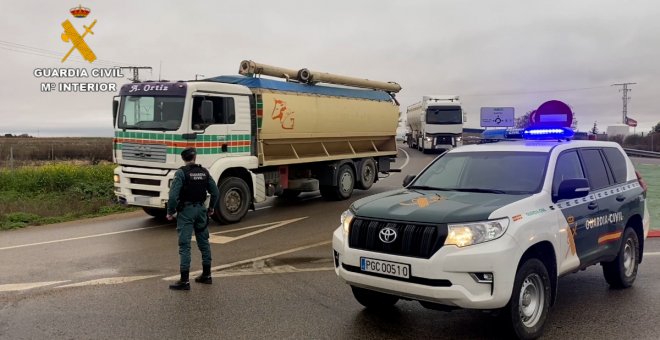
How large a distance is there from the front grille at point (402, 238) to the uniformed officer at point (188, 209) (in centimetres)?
250

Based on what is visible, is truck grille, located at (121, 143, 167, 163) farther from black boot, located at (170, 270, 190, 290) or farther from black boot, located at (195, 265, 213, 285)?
black boot, located at (170, 270, 190, 290)

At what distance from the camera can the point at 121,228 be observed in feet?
37.0

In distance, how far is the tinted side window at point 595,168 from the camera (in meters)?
5.95

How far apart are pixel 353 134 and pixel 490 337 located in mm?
11583

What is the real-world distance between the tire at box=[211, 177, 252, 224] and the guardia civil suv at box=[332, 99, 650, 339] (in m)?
6.06

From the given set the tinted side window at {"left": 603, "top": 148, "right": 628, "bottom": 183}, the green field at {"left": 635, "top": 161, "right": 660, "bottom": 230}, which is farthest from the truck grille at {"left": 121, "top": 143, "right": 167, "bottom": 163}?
the green field at {"left": 635, "top": 161, "right": 660, "bottom": 230}

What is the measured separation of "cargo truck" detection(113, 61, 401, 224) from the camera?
10906 mm

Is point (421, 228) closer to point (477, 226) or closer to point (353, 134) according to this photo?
point (477, 226)

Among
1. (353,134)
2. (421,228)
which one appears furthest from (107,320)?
(353,134)

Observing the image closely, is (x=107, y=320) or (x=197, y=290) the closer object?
(x=107, y=320)

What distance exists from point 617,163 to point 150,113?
27.6 ft

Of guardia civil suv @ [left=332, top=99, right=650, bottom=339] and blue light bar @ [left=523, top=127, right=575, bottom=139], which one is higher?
blue light bar @ [left=523, top=127, right=575, bottom=139]

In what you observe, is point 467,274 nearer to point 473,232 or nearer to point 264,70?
point 473,232

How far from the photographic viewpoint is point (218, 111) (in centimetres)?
1138
